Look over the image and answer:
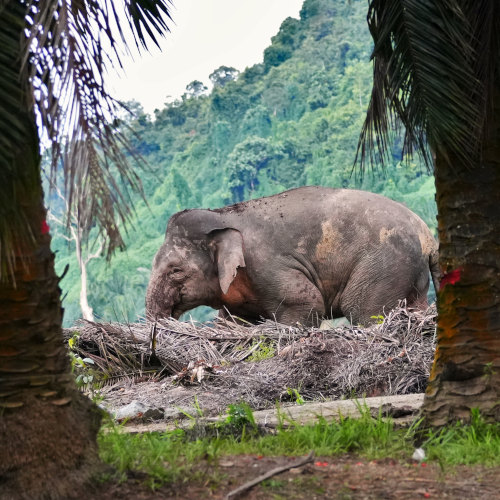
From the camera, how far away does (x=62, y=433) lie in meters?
4.09

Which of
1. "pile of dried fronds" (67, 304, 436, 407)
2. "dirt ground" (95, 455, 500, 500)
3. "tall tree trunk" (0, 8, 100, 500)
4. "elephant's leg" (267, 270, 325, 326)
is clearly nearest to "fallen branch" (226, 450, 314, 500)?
"dirt ground" (95, 455, 500, 500)

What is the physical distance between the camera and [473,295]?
5.18m

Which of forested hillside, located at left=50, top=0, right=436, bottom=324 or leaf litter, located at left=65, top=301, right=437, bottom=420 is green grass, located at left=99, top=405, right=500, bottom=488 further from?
forested hillside, located at left=50, top=0, right=436, bottom=324

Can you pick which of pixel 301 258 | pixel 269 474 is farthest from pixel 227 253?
pixel 269 474

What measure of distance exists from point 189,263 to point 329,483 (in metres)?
A: 9.92

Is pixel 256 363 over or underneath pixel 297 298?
over

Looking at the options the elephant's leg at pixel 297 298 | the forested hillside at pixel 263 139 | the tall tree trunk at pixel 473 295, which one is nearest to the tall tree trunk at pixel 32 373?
the tall tree trunk at pixel 473 295

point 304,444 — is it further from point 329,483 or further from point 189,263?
point 189,263

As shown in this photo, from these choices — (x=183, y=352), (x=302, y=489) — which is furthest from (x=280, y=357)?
(x=302, y=489)

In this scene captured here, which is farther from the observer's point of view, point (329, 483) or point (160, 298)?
point (160, 298)

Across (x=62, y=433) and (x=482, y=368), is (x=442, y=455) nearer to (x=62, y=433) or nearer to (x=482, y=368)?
(x=482, y=368)

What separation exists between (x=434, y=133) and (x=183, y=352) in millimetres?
4810

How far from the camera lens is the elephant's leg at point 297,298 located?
13789 millimetres

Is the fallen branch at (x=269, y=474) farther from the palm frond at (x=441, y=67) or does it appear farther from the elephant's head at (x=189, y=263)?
the elephant's head at (x=189, y=263)
